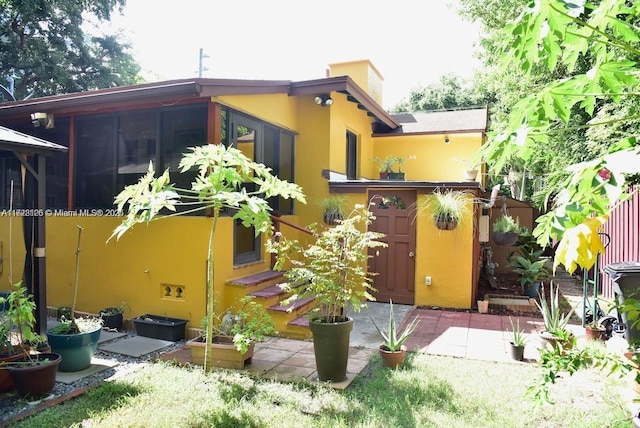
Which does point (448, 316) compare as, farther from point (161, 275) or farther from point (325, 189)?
point (161, 275)

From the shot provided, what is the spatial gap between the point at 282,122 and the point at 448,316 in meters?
4.62

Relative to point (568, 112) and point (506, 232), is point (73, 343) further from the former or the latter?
point (506, 232)

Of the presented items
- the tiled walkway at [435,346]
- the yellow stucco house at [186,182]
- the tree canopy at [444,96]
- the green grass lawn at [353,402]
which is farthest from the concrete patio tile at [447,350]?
the tree canopy at [444,96]

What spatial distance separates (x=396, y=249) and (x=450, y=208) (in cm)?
138

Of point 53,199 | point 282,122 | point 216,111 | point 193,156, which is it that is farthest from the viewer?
point 282,122

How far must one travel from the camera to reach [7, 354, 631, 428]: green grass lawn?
3.57m

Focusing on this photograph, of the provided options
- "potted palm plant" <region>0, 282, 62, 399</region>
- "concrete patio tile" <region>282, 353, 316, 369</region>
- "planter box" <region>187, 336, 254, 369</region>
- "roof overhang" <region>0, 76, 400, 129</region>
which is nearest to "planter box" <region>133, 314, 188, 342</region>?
"planter box" <region>187, 336, 254, 369</region>

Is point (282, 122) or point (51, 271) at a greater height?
point (282, 122)

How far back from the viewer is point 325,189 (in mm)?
8492

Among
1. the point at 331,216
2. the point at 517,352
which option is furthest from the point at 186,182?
the point at 517,352

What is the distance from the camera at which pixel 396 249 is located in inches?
328

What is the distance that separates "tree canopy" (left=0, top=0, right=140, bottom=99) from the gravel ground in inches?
635

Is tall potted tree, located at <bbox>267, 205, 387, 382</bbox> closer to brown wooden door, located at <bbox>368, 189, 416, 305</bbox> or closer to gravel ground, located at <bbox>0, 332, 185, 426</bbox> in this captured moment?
gravel ground, located at <bbox>0, 332, 185, 426</bbox>

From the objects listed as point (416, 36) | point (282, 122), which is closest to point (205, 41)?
point (416, 36)
